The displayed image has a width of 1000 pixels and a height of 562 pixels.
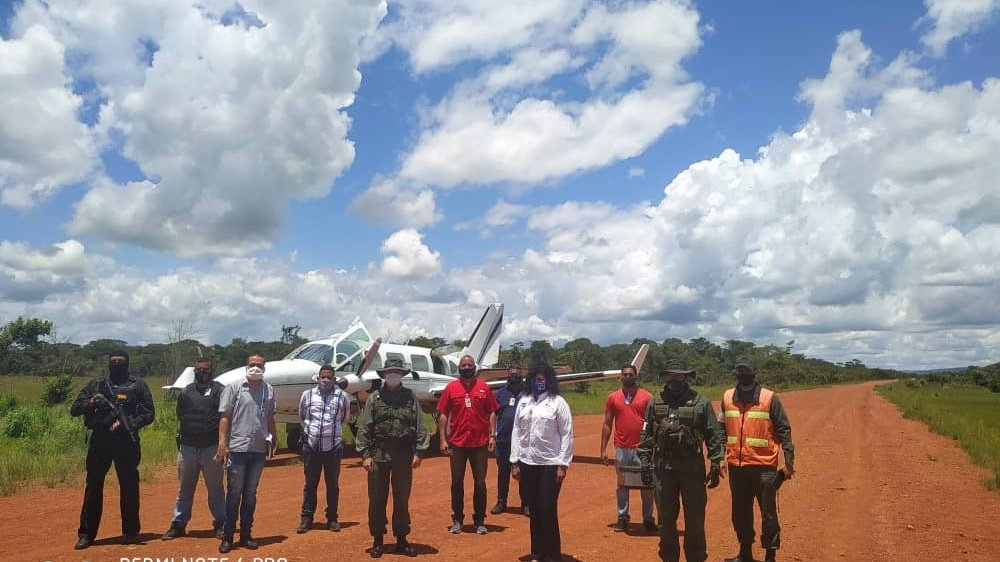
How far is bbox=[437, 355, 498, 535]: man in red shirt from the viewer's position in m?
7.77

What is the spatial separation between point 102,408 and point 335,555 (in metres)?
2.76

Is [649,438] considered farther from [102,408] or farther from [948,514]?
[948,514]

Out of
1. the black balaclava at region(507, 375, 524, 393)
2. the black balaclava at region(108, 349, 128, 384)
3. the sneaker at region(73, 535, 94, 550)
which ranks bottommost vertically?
the sneaker at region(73, 535, 94, 550)

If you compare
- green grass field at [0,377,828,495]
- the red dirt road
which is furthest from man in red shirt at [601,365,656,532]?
green grass field at [0,377,828,495]

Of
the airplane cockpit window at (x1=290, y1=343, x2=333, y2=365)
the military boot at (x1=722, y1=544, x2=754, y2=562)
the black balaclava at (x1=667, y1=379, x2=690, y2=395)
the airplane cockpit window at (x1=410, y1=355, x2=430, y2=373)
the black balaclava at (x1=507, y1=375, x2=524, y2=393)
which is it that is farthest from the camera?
the airplane cockpit window at (x1=410, y1=355, x2=430, y2=373)

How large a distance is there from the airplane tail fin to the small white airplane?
1.12 metres

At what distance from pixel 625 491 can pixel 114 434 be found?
5556 mm

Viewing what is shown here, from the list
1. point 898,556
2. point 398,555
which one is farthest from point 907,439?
point 398,555

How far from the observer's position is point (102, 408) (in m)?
6.82

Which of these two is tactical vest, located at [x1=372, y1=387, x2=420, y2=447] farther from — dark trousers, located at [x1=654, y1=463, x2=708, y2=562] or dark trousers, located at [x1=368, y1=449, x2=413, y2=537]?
dark trousers, located at [x1=654, y1=463, x2=708, y2=562]

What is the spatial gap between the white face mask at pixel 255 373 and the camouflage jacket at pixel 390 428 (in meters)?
1.19

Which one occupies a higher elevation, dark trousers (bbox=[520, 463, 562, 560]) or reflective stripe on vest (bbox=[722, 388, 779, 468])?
reflective stripe on vest (bbox=[722, 388, 779, 468])

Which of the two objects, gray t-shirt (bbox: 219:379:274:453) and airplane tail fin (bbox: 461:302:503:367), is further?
airplane tail fin (bbox: 461:302:503:367)

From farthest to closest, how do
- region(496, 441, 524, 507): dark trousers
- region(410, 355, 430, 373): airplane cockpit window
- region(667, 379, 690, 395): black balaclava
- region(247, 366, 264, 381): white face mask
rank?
1. region(410, 355, 430, 373): airplane cockpit window
2. region(496, 441, 524, 507): dark trousers
3. region(247, 366, 264, 381): white face mask
4. region(667, 379, 690, 395): black balaclava
